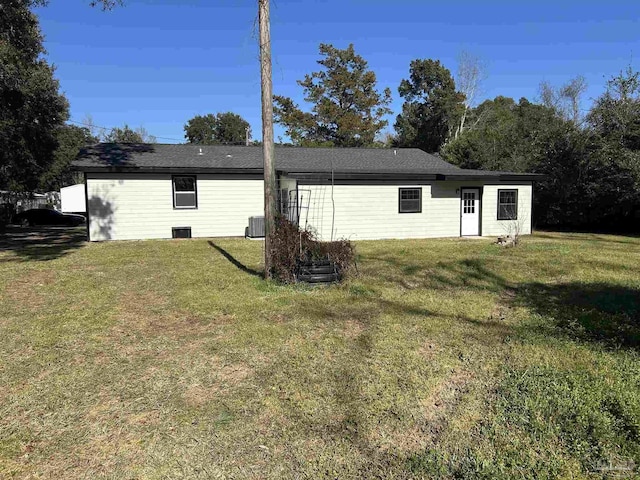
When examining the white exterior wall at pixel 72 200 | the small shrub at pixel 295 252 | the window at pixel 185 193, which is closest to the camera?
the small shrub at pixel 295 252

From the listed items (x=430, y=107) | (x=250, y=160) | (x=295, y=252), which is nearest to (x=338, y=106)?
(x=430, y=107)

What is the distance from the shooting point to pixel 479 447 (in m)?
2.76

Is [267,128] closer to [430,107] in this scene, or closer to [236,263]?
[236,263]

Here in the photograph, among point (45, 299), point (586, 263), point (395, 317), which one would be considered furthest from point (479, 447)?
point (586, 263)

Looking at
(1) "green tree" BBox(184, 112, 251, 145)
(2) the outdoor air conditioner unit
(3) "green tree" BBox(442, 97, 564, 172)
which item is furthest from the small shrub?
(1) "green tree" BBox(184, 112, 251, 145)

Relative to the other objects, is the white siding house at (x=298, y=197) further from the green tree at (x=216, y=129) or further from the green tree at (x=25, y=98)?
the green tree at (x=216, y=129)

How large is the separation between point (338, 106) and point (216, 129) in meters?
27.5

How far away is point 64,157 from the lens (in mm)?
35938

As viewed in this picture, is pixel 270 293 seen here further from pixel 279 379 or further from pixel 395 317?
pixel 279 379

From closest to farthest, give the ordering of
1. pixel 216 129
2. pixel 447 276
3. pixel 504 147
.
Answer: pixel 447 276
pixel 504 147
pixel 216 129

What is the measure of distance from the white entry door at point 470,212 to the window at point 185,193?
31.5ft

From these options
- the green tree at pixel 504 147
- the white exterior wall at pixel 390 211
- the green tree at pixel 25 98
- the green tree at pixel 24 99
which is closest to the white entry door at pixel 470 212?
the white exterior wall at pixel 390 211

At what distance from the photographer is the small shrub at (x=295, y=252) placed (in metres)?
7.15

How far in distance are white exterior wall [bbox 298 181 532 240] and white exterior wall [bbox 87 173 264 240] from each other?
2398 millimetres
